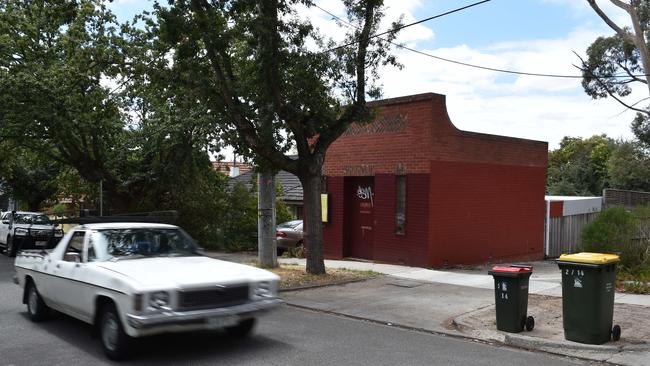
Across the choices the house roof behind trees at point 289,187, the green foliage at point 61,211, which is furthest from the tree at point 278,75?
the green foliage at point 61,211

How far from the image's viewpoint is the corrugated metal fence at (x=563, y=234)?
19.1 meters

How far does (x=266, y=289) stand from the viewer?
669cm

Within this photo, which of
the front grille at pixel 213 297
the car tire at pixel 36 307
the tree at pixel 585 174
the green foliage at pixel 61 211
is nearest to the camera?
the front grille at pixel 213 297

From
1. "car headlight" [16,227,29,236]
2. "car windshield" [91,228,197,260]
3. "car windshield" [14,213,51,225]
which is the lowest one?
"car headlight" [16,227,29,236]

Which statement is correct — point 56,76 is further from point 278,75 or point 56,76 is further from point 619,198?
point 619,198

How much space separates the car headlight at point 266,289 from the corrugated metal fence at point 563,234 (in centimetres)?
1457

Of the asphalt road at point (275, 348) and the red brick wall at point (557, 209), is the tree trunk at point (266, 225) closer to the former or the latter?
the asphalt road at point (275, 348)

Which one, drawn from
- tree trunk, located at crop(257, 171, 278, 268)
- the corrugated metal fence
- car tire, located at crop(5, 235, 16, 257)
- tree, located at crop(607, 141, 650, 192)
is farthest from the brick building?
tree, located at crop(607, 141, 650, 192)

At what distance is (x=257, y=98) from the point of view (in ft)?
39.7

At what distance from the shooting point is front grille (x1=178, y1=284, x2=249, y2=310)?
5.93m

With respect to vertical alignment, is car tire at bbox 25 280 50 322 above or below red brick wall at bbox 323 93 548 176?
below

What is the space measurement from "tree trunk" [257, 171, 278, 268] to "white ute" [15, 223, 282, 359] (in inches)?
264

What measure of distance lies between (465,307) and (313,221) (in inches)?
168

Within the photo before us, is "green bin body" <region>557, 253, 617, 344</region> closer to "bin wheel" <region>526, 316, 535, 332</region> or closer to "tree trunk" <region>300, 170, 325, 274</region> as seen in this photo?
"bin wheel" <region>526, 316, 535, 332</region>
